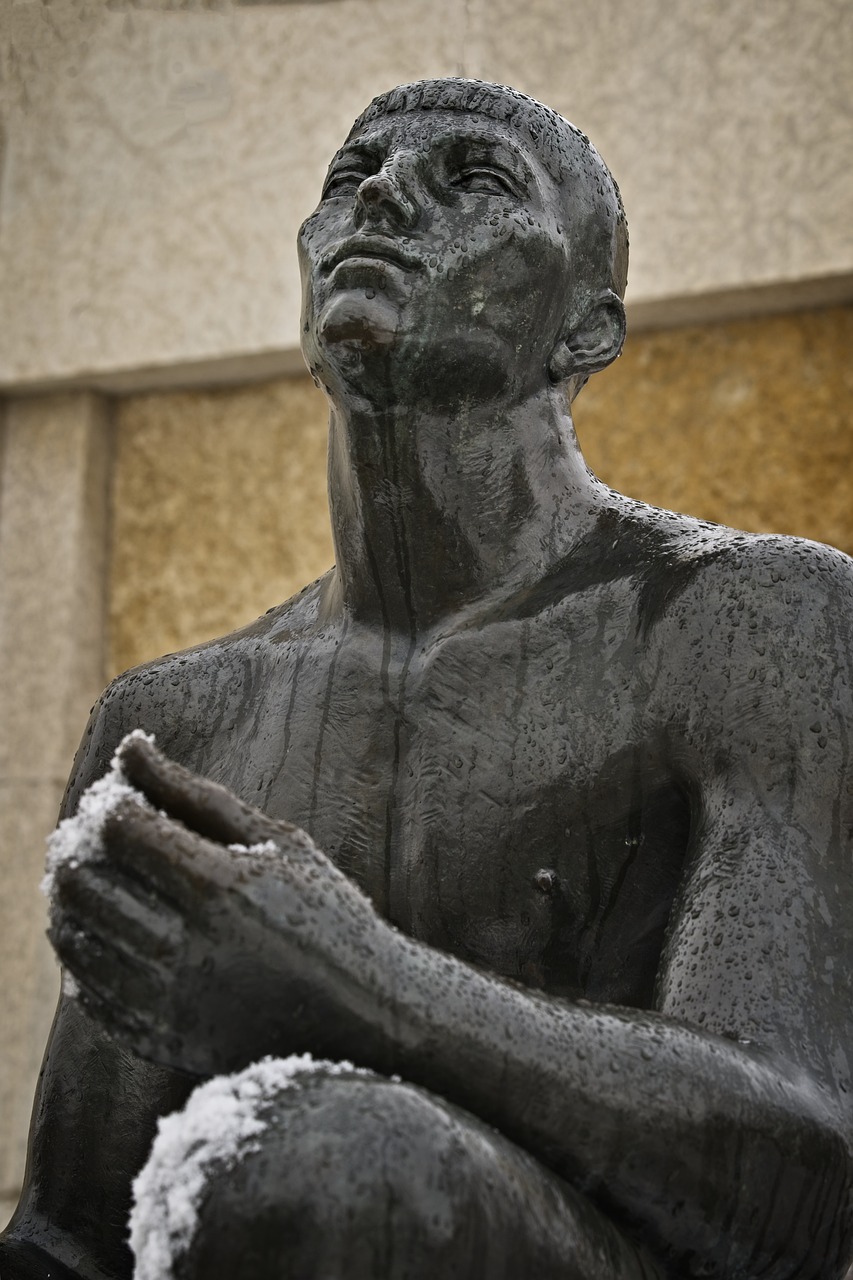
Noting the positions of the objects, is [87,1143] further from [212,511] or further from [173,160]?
[173,160]

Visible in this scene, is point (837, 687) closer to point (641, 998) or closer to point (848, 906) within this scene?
point (848, 906)

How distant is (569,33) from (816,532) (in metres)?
1.54

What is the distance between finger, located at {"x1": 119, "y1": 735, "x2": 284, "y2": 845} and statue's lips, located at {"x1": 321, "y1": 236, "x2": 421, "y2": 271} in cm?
80

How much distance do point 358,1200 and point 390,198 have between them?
4.16 ft

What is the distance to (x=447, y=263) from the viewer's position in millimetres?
2484

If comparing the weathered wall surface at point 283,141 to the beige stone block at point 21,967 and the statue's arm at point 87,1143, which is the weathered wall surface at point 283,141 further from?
the statue's arm at point 87,1143

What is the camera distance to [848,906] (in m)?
2.19

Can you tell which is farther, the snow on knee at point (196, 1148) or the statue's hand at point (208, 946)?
the statue's hand at point (208, 946)

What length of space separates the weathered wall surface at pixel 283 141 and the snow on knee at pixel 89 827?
3723 mm

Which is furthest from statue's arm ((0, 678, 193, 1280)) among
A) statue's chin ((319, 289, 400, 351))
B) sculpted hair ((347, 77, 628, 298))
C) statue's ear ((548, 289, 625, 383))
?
sculpted hair ((347, 77, 628, 298))

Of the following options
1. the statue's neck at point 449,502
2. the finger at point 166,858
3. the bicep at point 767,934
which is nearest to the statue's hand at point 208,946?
the finger at point 166,858

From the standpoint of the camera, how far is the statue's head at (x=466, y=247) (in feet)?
8.13

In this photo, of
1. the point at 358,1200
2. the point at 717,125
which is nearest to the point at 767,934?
the point at 358,1200

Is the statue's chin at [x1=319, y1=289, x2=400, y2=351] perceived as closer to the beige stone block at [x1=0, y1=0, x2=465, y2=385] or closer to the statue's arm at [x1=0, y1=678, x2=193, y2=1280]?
the statue's arm at [x1=0, y1=678, x2=193, y2=1280]
